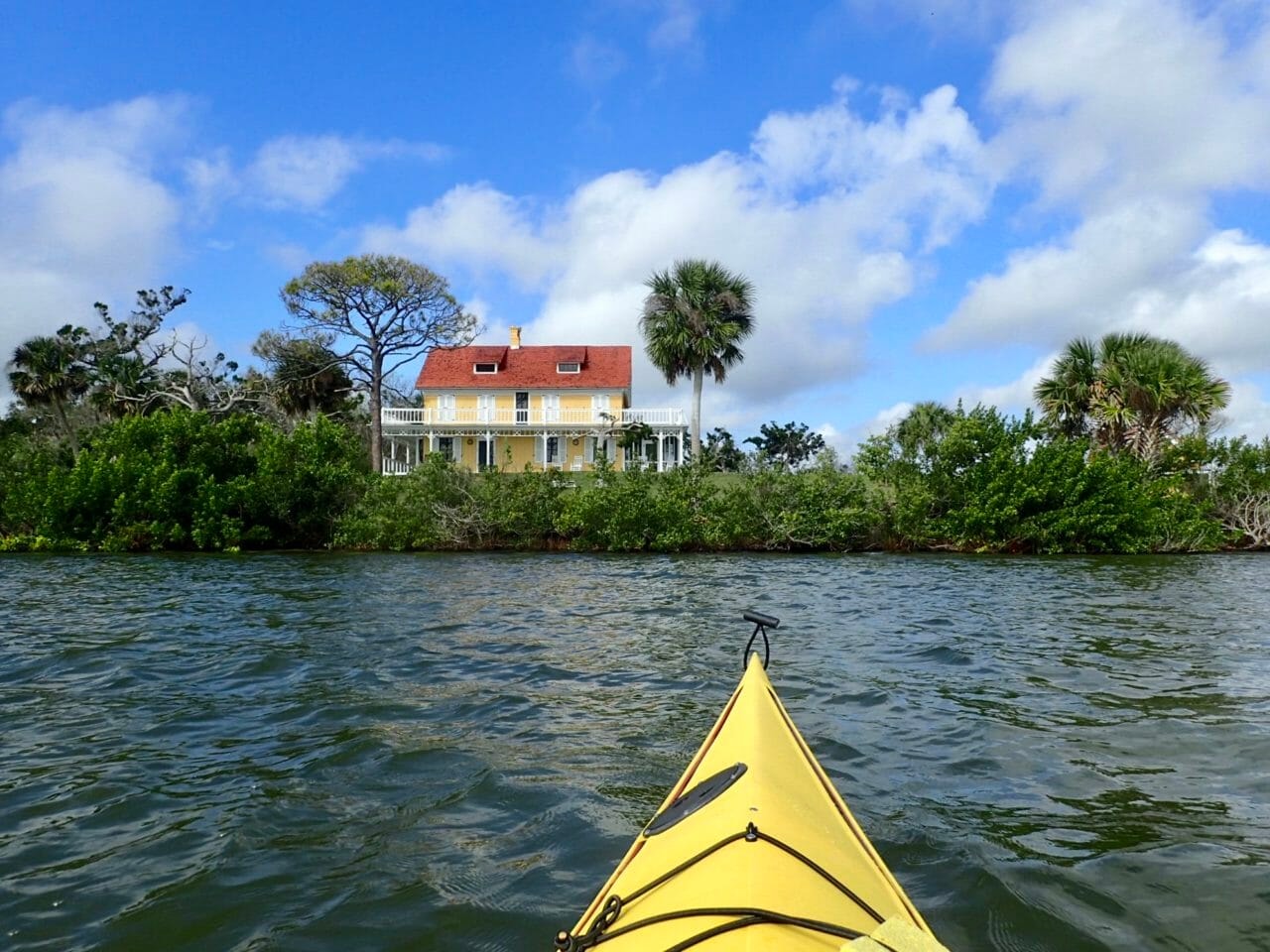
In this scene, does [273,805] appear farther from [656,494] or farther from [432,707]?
[656,494]

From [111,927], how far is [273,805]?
1.56 metres

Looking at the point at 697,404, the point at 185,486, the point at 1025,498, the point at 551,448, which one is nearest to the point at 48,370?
the point at 185,486

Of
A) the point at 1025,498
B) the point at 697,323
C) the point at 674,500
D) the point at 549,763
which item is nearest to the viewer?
the point at 549,763

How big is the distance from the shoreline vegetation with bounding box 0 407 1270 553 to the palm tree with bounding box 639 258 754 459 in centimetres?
1391

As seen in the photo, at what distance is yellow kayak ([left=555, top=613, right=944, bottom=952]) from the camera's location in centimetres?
266

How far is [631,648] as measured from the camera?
35.7ft

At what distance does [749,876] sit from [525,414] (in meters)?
44.3

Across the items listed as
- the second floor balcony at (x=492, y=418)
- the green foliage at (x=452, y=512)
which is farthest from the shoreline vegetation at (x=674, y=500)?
the second floor balcony at (x=492, y=418)

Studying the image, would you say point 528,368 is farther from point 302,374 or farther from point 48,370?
point 48,370

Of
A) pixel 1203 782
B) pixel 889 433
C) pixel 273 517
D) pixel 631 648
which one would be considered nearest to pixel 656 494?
pixel 889 433

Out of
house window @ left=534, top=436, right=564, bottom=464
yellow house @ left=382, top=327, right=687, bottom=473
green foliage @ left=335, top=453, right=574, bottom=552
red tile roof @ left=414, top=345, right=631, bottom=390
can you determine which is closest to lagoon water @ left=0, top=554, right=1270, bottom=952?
green foliage @ left=335, top=453, right=574, bottom=552

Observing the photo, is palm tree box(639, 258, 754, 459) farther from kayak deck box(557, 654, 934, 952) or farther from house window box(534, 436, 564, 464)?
kayak deck box(557, 654, 934, 952)

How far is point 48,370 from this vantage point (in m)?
41.3

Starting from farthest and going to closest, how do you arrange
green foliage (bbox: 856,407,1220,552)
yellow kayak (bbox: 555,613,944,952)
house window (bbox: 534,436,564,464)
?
house window (bbox: 534,436,564,464), green foliage (bbox: 856,407,1220,552), yellow kayak (bbox: 555,613,944,952)
